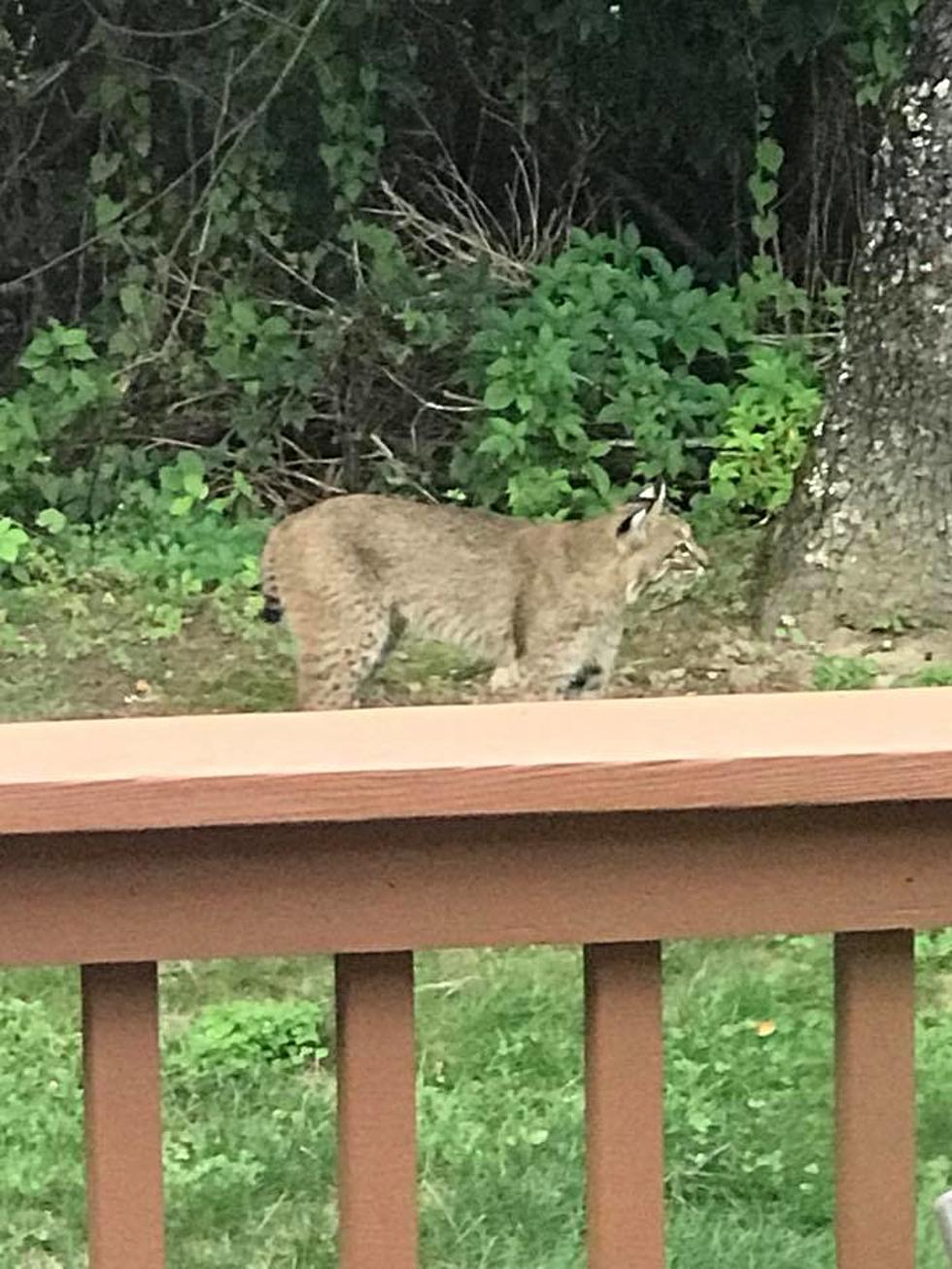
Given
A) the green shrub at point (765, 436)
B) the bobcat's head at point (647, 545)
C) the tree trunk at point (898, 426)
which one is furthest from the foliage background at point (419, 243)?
the bobcat's head at point (647, 545)

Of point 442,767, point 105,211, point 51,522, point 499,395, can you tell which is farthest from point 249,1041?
point 105,211

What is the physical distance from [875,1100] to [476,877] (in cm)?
28

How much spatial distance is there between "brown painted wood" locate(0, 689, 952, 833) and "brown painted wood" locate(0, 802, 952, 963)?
0.10ft

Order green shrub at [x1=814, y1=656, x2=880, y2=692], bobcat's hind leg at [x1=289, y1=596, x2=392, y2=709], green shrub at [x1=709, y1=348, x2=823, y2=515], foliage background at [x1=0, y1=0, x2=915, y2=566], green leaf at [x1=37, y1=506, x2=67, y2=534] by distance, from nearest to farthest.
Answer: green shrub at [x1=814, y1=656, x2=880, y2=692], bobcat's hind leg at [x1=289, y1=596, x2=392, y2=709], green leaf at [x1=37, y1=506, x2=67, y2=534], green shrub at [x1=709, y1=348, x2=823, y2=515], foliage background at [x1=0, y1=0, x2=915, y2=566]

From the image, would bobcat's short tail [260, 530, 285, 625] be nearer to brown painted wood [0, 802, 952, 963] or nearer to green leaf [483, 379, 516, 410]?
green leaf [483, 379, 516, 410]

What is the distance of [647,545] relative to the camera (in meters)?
6.60

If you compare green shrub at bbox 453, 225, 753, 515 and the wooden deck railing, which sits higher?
green shrub at bbox 453, 225, 753, 515

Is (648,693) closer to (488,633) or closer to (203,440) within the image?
(488,633)

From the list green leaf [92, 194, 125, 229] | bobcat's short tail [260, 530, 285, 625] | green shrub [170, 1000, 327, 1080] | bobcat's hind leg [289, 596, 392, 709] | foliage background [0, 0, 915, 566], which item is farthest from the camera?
green leaf [92, 194, 125, 229]

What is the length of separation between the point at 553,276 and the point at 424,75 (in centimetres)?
133

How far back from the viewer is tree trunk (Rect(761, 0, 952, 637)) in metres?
6.71

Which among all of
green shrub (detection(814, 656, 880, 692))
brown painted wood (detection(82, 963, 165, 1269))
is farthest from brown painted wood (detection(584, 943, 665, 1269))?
green shrub (detection(814, 656, 880, 692))

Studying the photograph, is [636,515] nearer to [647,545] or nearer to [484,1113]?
[647,545]

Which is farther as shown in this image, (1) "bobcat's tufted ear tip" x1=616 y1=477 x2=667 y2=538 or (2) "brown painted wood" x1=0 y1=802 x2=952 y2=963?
(1) "bobcat's tufted ear tip" x1=616 y1=477 x2=667 y2=538
